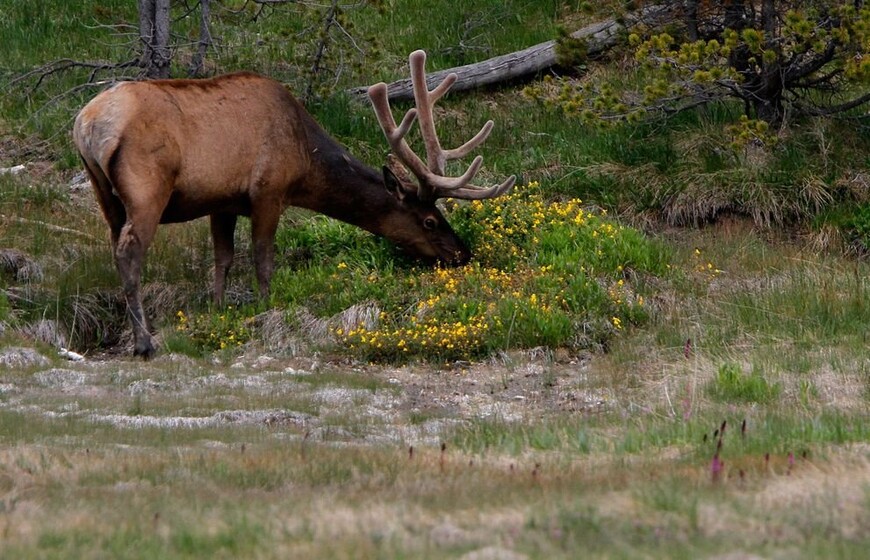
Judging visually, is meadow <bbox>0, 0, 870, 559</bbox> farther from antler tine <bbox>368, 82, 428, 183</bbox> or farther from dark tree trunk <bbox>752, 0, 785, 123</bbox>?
antler tine <bbox>368, 82, 428, 183</bbox>

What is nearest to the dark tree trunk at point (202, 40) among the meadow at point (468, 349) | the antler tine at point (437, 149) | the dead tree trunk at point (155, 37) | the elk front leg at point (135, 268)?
the dead tree trunk at point (155, 37)

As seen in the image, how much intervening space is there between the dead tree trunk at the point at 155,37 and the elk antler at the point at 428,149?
3934mm

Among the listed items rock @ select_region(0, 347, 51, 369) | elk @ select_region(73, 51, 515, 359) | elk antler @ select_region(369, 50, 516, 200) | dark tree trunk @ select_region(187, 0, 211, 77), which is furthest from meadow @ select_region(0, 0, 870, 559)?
dark tree trunk @ select_region(187, 0, 211, 77)

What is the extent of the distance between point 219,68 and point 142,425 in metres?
10.7

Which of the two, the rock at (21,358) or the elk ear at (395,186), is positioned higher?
the elk ear at (395,186)

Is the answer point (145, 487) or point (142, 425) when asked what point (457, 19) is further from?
point (145, 487)

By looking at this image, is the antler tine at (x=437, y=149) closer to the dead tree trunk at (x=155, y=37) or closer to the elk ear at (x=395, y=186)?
the elk ear at (x=395, y=186)

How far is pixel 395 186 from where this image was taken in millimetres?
13141

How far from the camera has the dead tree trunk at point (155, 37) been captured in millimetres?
15797

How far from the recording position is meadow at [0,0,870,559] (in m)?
5.35

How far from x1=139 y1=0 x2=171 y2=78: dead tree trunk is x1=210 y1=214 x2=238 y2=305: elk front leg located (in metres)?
3.69

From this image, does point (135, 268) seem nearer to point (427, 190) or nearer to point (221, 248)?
point (221, 248)

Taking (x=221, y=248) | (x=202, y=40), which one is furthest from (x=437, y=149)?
(x=202, y=40)

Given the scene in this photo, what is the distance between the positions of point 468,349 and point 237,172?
2697 millimetres
